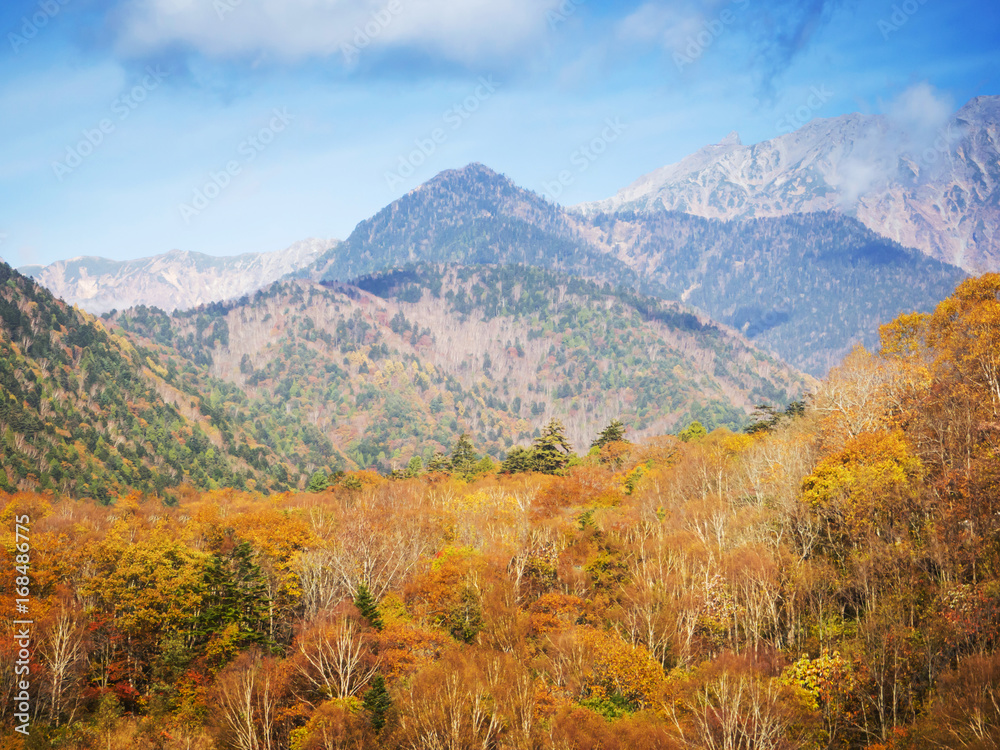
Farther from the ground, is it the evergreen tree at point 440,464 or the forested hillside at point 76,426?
the forested hillside at point 76,426

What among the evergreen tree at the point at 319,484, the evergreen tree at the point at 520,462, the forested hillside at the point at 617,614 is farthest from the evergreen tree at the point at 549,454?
the evergreen tree at the point at 319,484

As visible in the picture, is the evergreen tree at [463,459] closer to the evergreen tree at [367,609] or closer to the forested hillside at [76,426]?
the evergreen tree at [367,609]

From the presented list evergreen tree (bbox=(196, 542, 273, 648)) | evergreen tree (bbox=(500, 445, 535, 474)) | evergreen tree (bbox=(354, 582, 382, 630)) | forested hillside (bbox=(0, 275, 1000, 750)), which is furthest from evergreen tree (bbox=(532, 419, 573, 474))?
evergreen tree (bbox=(196, 542, 273, 648))

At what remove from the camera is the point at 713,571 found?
158 ft

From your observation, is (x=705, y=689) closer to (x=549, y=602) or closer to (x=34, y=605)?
(x=549, y=602)

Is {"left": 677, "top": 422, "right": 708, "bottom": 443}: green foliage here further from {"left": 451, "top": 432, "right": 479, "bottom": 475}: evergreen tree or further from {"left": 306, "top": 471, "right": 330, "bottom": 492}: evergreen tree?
{"left": 306, "top": 471, "right": 330, "bottom": 492}: evergreen tree

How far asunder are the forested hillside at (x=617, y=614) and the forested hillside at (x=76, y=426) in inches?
3213

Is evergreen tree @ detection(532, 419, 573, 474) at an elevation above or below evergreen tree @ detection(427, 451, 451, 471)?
above

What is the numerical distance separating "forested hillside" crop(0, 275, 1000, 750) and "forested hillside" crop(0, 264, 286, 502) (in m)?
81.6

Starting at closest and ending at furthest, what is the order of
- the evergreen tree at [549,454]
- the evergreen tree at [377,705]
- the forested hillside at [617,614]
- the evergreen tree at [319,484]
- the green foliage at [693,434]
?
the forested hillside at [617,614] → the evergreen tree at [377,705] → the evergreen tree at [549,454] → the green foliage at [693,434] → the evergreen tree at [319,484]

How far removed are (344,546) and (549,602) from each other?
22070 millimetres

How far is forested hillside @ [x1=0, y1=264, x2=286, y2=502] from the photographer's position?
137 meters

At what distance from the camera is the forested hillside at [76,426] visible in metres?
137

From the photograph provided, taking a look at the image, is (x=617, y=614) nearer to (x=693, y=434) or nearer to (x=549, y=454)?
(x=549, y=454)
